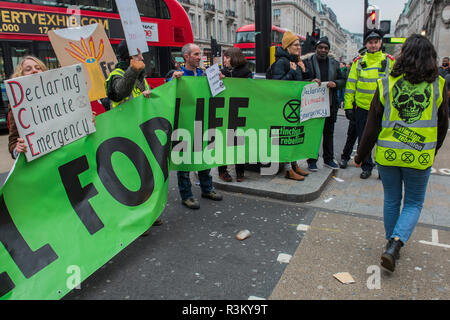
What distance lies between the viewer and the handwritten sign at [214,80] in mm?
4332

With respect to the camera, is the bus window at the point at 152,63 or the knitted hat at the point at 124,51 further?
the bus window at the point at 152,63

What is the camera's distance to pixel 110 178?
10.5ft

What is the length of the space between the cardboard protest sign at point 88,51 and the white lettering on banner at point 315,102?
9.06 feet

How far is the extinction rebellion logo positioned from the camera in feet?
16.8

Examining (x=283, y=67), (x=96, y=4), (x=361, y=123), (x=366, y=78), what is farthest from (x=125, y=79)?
(x=96, y=4)

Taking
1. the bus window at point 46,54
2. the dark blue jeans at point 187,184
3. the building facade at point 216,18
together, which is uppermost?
the building facade at point 216,18

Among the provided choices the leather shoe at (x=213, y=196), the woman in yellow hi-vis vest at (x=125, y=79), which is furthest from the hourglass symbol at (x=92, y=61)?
the leather shoe at (x=213, y=196)

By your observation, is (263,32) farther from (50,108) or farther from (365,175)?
(50,108)

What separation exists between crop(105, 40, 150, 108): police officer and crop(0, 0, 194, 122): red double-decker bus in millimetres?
4992

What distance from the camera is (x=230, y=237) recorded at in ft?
12.0

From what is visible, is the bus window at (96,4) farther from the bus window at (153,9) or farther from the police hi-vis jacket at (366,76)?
the police hi-vis jacket at (366,76)

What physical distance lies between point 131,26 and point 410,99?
2399mm

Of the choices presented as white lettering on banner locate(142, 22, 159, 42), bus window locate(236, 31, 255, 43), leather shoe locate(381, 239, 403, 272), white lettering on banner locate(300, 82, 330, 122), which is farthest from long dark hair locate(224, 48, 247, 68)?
bus window locate(236, 31, 255, 43)

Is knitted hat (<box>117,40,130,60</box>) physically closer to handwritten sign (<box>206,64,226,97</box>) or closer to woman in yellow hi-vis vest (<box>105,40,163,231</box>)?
woman in yellow hi-vis vest (<box>105,40,163,231</box>)
